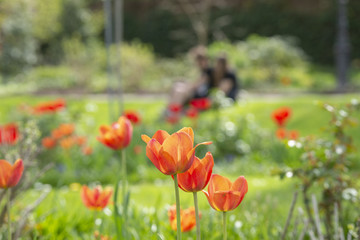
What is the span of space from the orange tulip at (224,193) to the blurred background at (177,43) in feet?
35.5

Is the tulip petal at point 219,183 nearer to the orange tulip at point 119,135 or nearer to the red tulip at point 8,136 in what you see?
the orange tulip at point 119,135

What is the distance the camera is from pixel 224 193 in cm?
101

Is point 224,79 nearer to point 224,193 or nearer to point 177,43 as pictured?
point 224,193

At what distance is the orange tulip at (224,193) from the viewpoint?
101 centimetres

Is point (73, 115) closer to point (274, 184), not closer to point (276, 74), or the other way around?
point (274, 184)

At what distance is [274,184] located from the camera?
434 cm

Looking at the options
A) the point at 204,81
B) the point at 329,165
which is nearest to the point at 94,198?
the point at 329,165

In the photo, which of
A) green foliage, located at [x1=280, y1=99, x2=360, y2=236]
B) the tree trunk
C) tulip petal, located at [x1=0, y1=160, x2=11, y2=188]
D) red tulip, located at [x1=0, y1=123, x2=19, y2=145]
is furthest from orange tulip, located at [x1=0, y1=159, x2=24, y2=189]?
the tree trunk

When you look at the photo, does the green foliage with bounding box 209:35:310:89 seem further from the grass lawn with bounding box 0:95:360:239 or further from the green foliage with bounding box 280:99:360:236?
the green foliage with bounding box 280:99:360:236

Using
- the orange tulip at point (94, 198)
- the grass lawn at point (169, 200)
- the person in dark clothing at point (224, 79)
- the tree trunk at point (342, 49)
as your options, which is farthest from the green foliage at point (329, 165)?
the tree trunk at point (342, 49)

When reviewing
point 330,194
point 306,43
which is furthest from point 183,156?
point 306,43

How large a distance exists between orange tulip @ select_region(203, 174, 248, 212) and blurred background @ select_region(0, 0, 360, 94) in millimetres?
10806

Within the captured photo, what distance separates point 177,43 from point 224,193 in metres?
18.9

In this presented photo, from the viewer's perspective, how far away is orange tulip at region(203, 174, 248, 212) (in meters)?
1.01
